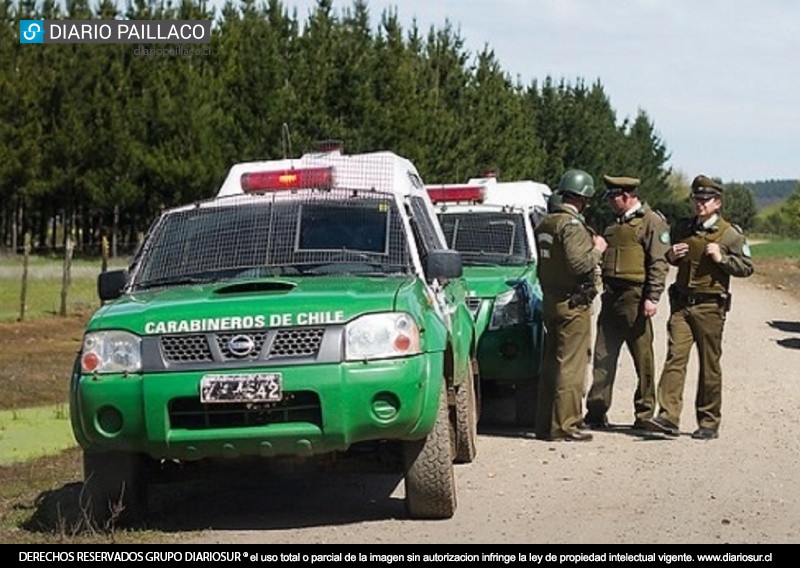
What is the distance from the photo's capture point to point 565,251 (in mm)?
10234

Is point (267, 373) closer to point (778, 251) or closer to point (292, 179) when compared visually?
point (292, 179)

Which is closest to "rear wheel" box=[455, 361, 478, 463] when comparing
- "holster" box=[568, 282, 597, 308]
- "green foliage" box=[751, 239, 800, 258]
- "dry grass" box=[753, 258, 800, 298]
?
"holster" box=[568, 282, 597, 308]

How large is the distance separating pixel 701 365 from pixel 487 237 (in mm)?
2826

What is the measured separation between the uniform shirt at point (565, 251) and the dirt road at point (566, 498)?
1243 millimetres

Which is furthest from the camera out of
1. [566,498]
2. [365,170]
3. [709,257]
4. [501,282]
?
[501,282]

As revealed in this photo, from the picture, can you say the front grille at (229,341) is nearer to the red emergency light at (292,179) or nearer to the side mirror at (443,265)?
the side mirror at (443,265)

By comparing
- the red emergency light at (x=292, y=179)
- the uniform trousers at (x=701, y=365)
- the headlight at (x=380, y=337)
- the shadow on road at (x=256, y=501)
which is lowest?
the shadow on road at (x=256, y=501)

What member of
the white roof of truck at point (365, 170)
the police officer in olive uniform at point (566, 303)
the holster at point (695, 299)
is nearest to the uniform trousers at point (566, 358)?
the police officer in olive uniform at point (566, 303)

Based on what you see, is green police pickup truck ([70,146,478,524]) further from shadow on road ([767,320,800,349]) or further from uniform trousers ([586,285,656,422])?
shadow on road ([767,320,800,349])

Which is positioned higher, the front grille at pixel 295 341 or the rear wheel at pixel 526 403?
the front grille at pixel 295 341

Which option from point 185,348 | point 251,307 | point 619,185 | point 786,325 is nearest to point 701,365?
point 619,185

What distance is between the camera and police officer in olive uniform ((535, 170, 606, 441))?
33.8ft

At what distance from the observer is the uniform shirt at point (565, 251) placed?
401 inches

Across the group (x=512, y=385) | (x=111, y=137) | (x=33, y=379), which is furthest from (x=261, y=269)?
(x=111, y=137)
